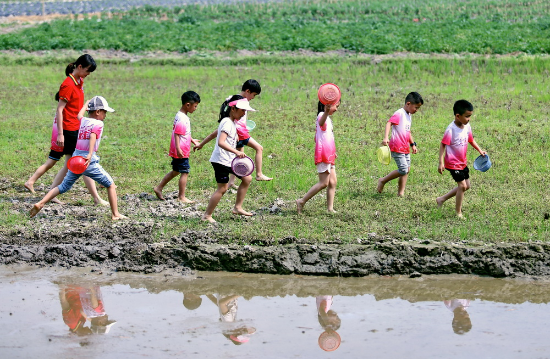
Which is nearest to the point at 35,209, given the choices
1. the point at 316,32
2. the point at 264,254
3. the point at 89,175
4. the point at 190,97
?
the point at 89,175

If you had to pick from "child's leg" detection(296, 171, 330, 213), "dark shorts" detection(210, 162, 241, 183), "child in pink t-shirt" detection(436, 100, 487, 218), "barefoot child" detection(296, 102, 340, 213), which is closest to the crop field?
"child in pink t-shirt" detection(436, 100, 487, 218)

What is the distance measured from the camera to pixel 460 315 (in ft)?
18.9

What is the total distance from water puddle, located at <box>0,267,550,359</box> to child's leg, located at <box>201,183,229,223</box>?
122 centimetres

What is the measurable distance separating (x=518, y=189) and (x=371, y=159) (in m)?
2.37

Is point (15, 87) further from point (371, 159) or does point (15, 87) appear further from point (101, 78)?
point (371, 159)

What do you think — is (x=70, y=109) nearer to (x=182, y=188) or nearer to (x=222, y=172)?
(x=182, y=188)

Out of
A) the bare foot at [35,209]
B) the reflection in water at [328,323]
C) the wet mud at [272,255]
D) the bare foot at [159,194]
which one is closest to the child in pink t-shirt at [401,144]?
the wet mud at [272,255]

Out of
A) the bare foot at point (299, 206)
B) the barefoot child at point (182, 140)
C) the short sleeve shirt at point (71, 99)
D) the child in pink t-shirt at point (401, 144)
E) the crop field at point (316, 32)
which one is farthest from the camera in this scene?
the crop field at point (316, 32)

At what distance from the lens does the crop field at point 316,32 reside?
927 inches

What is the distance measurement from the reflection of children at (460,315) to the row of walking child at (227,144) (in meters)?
2.09

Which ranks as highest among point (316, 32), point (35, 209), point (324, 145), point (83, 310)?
point (316, 32)

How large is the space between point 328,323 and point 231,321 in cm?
75

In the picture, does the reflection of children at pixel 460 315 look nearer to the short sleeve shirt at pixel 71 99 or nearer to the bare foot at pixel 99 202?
the bare foot at pixel 99 202

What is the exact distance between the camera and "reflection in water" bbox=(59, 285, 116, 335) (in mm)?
5535
